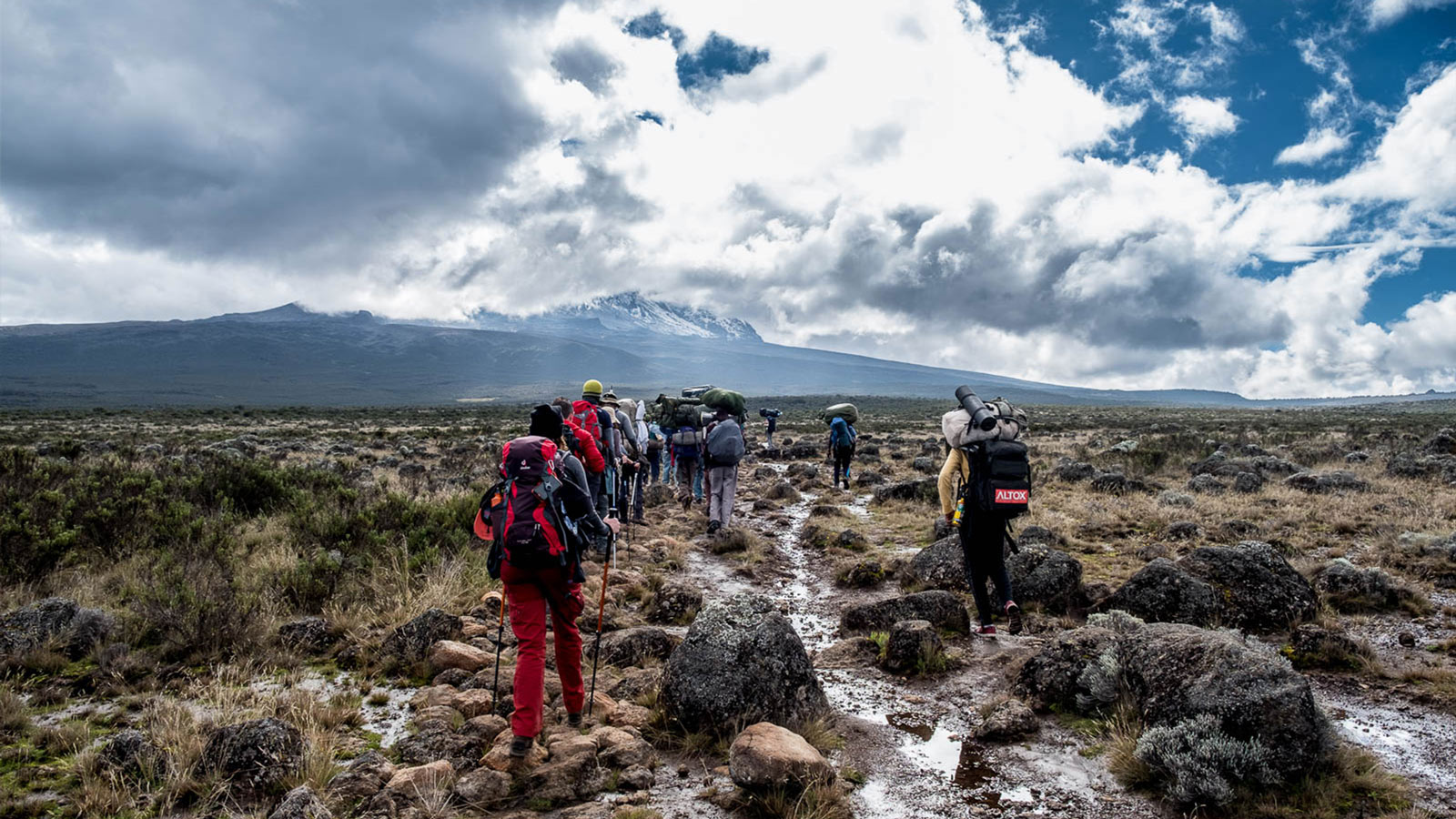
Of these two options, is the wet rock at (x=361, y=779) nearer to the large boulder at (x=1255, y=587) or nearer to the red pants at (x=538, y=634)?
the red pants at (x=538, y=634)

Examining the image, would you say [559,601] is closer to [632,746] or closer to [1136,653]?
[632,746]

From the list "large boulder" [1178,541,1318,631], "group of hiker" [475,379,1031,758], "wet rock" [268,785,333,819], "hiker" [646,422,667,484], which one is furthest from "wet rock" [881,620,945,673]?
"hiker" [646,422,667,484]

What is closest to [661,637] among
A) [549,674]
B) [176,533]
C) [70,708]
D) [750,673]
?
[549,674]

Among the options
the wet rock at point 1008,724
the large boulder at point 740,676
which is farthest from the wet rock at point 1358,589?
the large boulder at point 740,676

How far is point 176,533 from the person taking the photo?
29.3ft

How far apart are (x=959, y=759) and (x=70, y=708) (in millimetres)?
6377

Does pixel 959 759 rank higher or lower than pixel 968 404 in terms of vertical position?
lower

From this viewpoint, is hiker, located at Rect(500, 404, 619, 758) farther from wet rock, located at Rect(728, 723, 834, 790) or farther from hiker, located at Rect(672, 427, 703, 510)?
hiker, located at Rect(672, 427, 703, 510)

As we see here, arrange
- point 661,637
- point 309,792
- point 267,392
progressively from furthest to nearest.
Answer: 1. point 267,392
2. point 661,637
3. point 309,792

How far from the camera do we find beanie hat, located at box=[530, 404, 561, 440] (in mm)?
5176

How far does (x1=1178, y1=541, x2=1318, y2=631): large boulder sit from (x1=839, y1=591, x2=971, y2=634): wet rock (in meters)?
2.42

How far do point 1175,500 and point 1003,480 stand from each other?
30.0 feet

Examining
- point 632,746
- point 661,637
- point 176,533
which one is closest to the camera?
point 632,746

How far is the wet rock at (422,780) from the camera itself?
402cm
